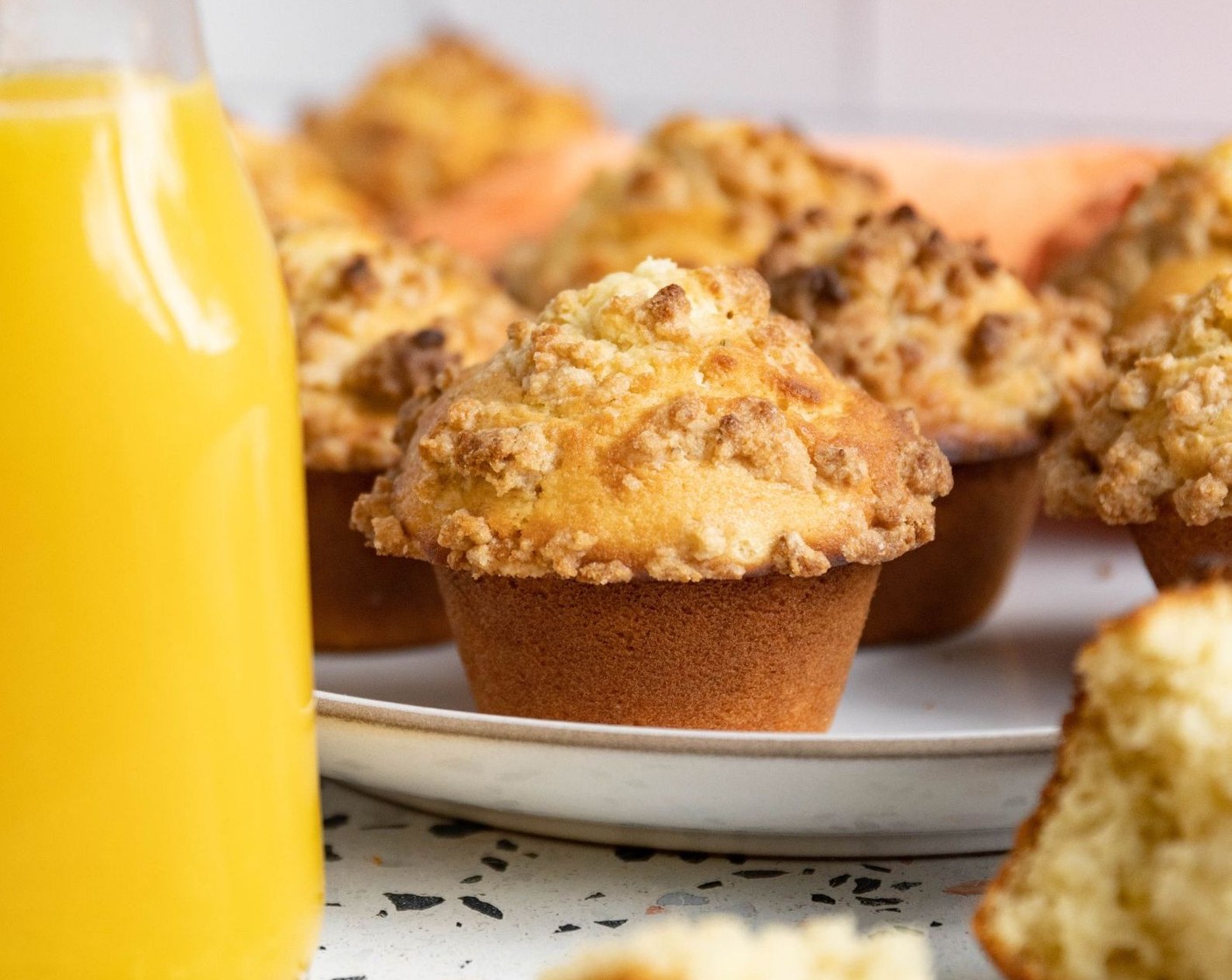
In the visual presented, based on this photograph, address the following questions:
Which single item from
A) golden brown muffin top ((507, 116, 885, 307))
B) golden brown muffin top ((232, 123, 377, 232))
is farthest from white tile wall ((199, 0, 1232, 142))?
golden brown muffin top ((507, 116, 885, 307))

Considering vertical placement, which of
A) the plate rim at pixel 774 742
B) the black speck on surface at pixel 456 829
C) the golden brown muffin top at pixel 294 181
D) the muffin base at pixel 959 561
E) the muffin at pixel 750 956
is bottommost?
the black speck on surface at pixel 456 829

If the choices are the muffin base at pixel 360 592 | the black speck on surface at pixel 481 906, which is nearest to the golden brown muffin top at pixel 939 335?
the muffin base at pixel 360 592

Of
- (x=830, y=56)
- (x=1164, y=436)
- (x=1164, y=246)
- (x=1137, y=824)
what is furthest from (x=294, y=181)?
(x=830, y=56)

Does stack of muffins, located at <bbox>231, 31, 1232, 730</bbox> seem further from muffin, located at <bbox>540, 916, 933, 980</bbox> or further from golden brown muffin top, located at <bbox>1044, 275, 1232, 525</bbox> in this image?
muffin, located at <bbox>540, 916, 933, 980</bbox>

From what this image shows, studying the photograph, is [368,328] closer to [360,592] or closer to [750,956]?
[360,592]

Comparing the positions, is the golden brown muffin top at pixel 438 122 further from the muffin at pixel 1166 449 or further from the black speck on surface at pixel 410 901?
the black speck on surface at pixel 410 901
